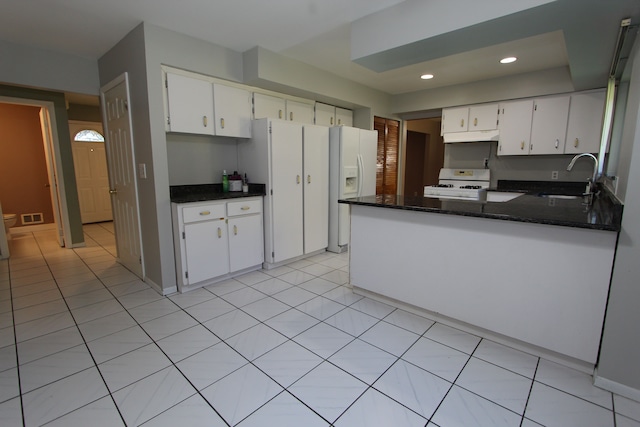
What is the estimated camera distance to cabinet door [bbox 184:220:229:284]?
2861 mm

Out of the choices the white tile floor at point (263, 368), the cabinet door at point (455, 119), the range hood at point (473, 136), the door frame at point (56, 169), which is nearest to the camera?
the white tile floor at point (263, 368)

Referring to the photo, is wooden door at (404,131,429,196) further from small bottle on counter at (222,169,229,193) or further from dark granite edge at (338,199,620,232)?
dark granite edge at (338,199,620,232)

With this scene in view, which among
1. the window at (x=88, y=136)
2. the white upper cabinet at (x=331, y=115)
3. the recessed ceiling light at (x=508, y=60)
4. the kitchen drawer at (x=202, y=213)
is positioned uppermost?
the recessed ceiling light at (x=508, y=60)

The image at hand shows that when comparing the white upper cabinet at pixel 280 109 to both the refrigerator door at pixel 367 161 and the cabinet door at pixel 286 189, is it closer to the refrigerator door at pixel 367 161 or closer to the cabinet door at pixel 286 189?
the cabinet door at pixel 286 189

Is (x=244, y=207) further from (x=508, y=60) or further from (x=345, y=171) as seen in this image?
(x=508, y=60)

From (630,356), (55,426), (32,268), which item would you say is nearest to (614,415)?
(630,356)

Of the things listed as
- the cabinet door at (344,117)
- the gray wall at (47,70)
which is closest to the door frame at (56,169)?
the gray wall at (47,70)

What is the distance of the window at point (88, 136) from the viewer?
600 cm

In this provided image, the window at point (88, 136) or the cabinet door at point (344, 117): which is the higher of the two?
the cabinet door at point (344, 117)

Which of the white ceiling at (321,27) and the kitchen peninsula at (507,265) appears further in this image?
the white ceiling at (321,27)

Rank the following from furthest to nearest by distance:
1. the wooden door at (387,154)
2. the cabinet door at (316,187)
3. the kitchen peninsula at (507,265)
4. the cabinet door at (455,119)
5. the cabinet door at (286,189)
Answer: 1. the wooden door at (387,154)
2. the cabinet door at (455,119)
3. the cabinet door at (316,187)
4. the cabinet door at (286,189)
5. the kitchen peninsula at (507,265)

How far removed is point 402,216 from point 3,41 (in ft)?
13.8

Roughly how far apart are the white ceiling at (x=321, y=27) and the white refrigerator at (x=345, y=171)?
1.00 meters

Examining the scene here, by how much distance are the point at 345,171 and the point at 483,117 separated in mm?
2236
